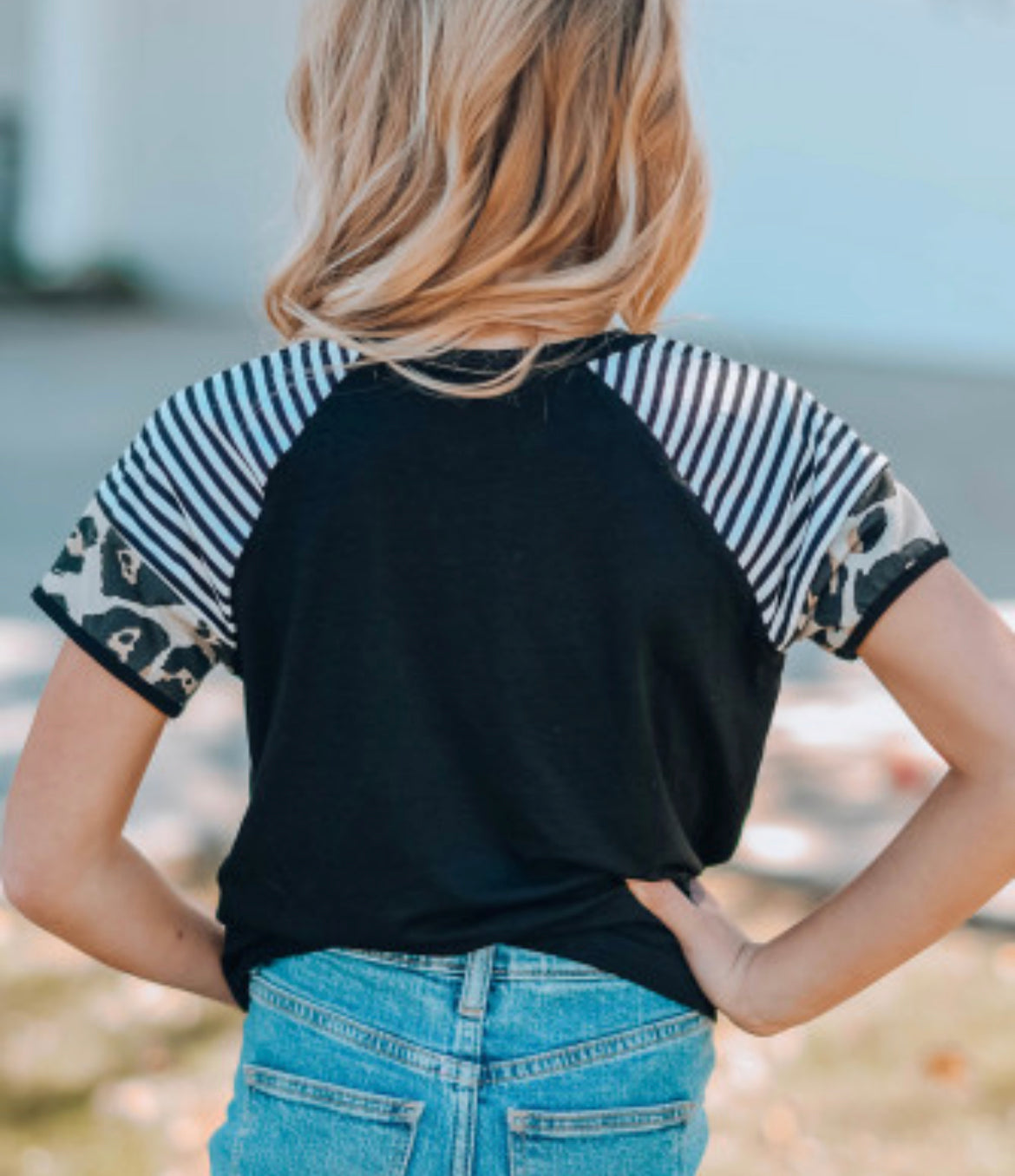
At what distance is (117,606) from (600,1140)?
592mm

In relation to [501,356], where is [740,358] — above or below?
below

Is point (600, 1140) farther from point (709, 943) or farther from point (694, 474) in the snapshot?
point (694, 474)

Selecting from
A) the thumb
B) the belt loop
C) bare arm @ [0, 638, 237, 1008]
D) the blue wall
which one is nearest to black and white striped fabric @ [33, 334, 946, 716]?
bare arm @ [0, 638, 237, 1008]

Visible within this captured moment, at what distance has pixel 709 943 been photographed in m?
1.71

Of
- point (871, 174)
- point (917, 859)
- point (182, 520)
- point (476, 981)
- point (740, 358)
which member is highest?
point (182, 520)

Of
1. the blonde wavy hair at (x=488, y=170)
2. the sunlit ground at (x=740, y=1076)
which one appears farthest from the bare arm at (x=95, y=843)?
the sunlit ground at (x=740, y=1076)

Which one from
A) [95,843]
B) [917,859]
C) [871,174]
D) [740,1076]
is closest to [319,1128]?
[95,843]

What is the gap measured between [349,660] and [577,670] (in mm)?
184

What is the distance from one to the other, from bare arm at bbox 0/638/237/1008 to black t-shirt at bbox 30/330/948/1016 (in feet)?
0.14

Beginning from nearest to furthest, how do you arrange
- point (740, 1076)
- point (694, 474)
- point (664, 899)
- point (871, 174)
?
1. point (694, 474)
2. point (664, 899)
3. point (740, 1076)
4. point (871, 174)

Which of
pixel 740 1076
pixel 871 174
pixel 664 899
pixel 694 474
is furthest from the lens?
pixel 871 174

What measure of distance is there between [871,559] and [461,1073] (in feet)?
1.73

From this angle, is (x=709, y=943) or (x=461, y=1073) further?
(x=709, y=943)

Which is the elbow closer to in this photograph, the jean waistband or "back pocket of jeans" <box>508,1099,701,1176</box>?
the jean waistband
